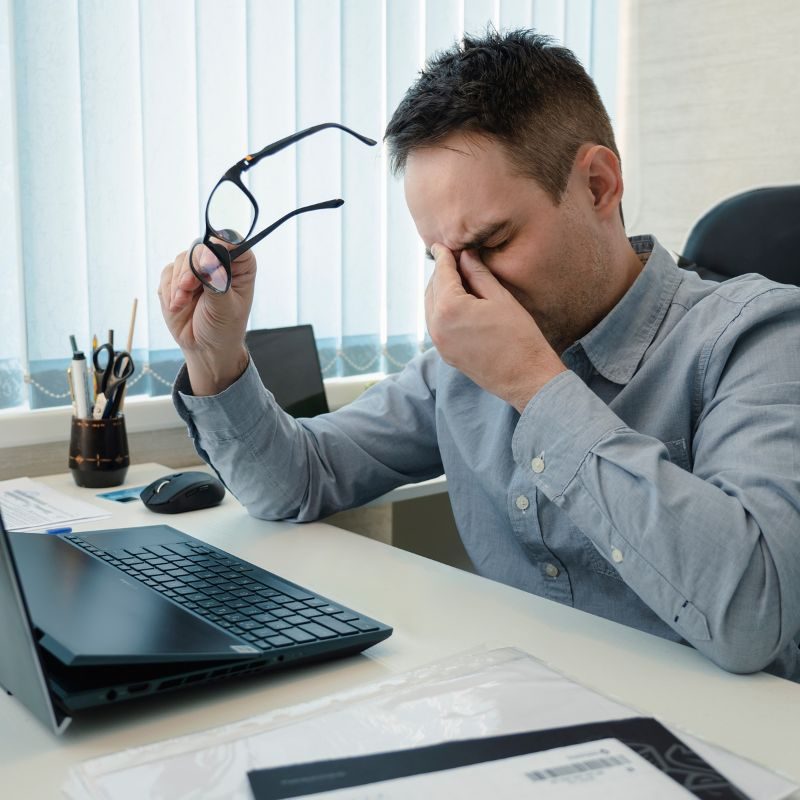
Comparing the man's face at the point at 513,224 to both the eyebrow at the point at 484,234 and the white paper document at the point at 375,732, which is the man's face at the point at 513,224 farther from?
the white paper document at the point at 375,732

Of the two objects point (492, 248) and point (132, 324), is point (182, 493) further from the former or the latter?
point (492, 248)

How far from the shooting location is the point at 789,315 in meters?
0.94

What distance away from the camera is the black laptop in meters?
0.61

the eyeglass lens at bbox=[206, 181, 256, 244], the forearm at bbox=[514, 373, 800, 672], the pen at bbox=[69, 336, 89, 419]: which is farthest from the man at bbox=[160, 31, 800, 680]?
the eyeglass lens at bbox=[206, 181, 256, 244]

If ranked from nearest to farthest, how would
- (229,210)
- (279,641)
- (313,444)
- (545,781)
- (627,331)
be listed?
1. (545,781)
2. (279,641)
3. (627,331)
4. (313,444)
5. (229,210)

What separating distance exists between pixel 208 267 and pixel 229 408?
0.17 m

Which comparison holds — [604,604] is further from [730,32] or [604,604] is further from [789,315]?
[730,32]

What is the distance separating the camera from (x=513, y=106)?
1.00 m

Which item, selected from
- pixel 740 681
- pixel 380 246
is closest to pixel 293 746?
pixel 740 681

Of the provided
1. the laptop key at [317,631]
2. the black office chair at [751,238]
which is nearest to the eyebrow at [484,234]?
the laptop key at [317,631]

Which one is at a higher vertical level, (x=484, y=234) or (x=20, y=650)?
(x=484, y=234)

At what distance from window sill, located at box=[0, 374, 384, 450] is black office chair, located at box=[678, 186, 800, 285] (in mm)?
762

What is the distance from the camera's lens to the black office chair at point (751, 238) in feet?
4.47

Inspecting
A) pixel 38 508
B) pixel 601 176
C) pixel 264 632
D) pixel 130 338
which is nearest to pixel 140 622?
pixel 264 632
